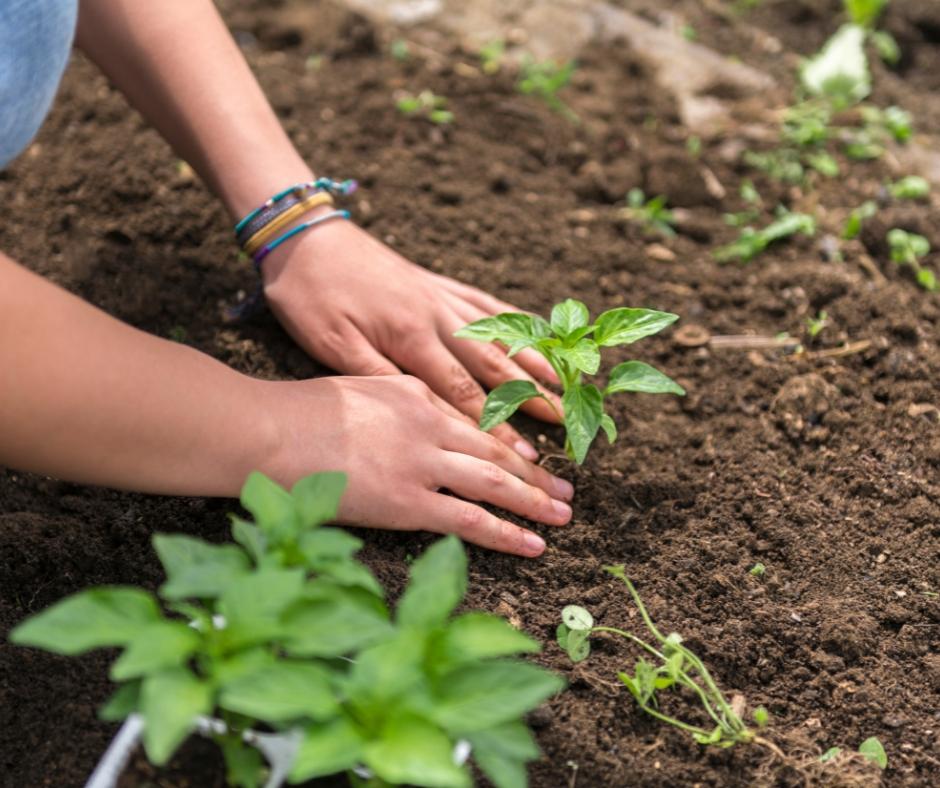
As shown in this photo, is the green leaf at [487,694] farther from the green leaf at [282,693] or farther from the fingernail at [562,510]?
the fingernail at [562,510]

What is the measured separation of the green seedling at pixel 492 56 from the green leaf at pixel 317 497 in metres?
2.20

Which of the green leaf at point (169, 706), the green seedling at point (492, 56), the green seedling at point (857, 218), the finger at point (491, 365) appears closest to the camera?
the green leaf at point (169, 706)

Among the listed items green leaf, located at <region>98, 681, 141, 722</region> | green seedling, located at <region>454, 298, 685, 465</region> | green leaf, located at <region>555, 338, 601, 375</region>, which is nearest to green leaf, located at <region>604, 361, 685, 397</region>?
green seedling, located at <region>454, 298, 685, 465</region>

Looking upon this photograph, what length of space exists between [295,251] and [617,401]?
2.55 feet

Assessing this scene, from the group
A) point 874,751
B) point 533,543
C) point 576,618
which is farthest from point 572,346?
point 874,751

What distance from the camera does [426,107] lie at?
10.1ft

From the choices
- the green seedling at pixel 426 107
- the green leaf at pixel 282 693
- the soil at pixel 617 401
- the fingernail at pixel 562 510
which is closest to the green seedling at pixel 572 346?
the fingernail at pixel 562 510

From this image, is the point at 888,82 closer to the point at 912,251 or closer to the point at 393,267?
the point at 912,251

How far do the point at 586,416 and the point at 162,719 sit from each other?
1057mm

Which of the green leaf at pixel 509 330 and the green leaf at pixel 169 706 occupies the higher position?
the green leaf at pixel 169 706

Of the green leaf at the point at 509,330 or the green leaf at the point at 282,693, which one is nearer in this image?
the green leaf at the point at 282,693

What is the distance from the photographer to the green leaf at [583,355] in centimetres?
190

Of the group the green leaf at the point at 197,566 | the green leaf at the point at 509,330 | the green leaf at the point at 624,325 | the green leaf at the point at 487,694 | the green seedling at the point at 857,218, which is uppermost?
the green leaf at the point at 197,566

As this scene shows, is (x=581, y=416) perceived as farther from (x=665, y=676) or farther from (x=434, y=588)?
(x=434, y=588)
